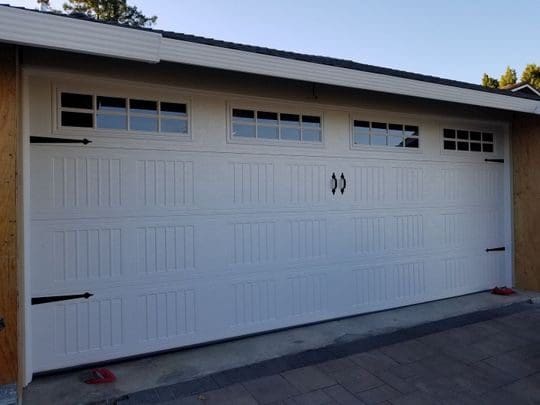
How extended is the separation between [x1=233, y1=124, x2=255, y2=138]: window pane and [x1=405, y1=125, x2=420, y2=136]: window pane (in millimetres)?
2013

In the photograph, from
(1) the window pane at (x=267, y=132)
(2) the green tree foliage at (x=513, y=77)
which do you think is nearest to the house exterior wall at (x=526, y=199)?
(1) the window pane at (x=267, y=132)

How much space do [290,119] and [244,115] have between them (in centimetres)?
50

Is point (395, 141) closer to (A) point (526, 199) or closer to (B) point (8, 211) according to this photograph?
(A) point (526, 199)

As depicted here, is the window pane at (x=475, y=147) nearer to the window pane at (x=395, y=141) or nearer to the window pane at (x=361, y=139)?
the window pane at (x=395, y=141)

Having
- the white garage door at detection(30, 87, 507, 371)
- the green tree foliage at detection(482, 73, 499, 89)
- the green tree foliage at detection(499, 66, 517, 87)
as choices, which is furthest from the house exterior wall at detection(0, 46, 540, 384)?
the green tree foliage at detection(482, 73, 499, 89)

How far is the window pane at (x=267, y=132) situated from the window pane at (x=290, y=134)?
7cm

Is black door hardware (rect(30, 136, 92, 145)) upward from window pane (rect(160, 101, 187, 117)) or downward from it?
downward

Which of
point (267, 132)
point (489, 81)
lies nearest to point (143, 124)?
point (267, 132)

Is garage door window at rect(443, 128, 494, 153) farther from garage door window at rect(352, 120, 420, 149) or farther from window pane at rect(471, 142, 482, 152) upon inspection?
garage door window at rect(352, 120, 420, 149)

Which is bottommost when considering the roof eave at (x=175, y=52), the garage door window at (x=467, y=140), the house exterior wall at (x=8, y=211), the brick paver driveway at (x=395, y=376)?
the brick paver driveway at (x=395, y=376)

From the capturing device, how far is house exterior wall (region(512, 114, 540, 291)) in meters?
5.38

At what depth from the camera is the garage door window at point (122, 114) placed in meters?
3.14

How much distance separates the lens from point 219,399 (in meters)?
2.74

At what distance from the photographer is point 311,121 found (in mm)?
4152
